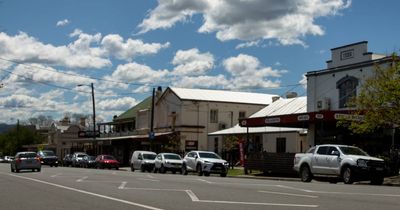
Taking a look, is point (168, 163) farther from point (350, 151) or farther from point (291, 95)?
point (291, 95)

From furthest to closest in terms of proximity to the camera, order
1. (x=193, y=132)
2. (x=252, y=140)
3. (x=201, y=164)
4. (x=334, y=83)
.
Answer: (x=193, y=132) < (x=252, y=140) < (x=334, y=83) < (x=201, y=164)

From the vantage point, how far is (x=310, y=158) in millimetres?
26938

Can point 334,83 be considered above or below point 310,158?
above

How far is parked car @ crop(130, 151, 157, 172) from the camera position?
1710 inches

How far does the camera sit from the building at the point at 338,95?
34.5 m

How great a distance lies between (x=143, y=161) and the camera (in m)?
43.8

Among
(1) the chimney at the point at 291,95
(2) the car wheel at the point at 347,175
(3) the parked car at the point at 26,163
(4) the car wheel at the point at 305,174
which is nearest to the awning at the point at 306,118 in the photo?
(4) the car wheel at the point at 305,174

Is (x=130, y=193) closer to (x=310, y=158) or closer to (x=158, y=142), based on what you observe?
(x=310, y=158)

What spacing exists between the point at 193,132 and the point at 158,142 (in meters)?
3.67

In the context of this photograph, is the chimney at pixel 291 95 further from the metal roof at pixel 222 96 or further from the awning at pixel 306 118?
the awning at pixel 306 118

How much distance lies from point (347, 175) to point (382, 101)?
4542 mm

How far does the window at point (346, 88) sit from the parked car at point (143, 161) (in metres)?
14.3

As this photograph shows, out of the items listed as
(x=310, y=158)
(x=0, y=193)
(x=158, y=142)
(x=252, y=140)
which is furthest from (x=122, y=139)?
(x=0, y=193)

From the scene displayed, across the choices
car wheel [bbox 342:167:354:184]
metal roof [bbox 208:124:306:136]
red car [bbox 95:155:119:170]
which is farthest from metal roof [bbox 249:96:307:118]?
car wheel [bbox 342:167:354:184]
